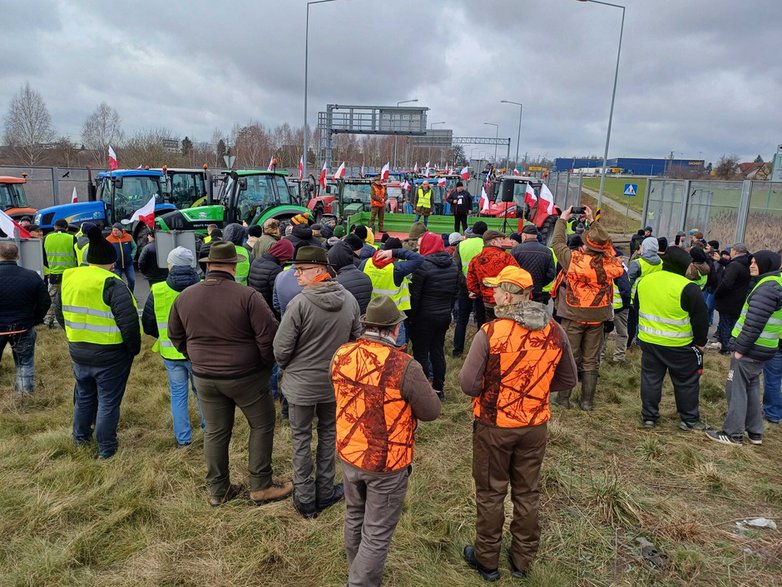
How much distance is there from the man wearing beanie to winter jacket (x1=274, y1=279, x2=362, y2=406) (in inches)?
64.5

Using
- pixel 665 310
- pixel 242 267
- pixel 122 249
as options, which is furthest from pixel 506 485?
pixel 122 249

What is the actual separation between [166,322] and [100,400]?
868 mm

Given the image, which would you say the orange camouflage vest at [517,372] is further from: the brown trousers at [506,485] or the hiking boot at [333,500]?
the hiking boot at [333,500]

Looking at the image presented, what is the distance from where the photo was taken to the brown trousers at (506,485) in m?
3.12

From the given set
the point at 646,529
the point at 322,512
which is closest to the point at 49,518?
the point at 322,512

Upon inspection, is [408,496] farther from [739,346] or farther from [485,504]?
[739,346]

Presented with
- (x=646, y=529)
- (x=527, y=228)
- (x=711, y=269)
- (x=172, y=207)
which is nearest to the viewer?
(x=646, y=529)

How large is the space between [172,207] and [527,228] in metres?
10.9

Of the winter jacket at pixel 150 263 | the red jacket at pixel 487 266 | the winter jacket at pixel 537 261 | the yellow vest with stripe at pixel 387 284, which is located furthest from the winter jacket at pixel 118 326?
the winter jacket at pixel 537 261

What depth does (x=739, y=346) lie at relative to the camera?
16.6ft

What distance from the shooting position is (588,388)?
5949mm

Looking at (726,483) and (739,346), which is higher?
(739,346)

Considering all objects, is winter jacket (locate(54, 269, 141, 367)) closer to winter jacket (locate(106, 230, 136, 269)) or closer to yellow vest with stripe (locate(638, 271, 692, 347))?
yellow vest with stripe (locate(638, 271, 692, 347))

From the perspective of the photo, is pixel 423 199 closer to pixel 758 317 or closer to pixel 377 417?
pixel 758 317
